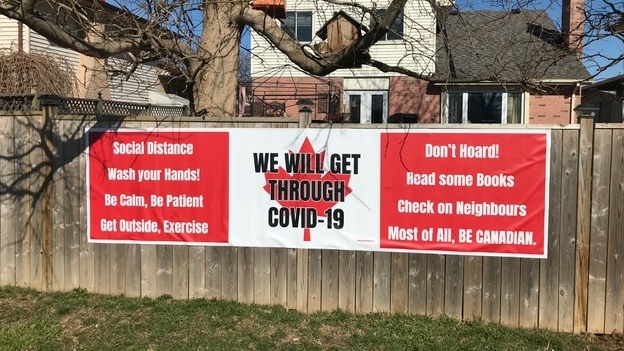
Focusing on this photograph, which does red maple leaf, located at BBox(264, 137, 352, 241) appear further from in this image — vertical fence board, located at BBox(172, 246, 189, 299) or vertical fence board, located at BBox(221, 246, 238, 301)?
vertical fence board, located at BBox(172, 246, 189, 299)

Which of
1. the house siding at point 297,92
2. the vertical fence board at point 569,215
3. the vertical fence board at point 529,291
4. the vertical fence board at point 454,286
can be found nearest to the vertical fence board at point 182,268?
the vertical fence board at point 454,286

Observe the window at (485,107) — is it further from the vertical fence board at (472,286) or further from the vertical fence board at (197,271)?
the vertical fence board at (197,271)

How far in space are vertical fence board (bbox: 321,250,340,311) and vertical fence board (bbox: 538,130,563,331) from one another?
1.96 m

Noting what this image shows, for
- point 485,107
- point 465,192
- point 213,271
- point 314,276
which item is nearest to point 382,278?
point 314,276

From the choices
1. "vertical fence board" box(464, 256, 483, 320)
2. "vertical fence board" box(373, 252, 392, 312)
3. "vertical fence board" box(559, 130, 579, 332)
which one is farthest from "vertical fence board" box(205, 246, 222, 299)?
"vertical fence board" box(559, 130, 579, 332)

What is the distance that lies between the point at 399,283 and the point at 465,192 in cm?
110

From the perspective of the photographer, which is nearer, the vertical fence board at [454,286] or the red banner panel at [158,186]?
the vertical fence board at [454,286]

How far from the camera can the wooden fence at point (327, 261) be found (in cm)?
489

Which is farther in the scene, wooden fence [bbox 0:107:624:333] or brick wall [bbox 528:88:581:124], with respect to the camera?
brick wall [bbox 528:88:581:124]

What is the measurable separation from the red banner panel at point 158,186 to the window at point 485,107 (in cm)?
1580

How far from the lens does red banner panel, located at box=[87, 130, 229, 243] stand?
5465 mm

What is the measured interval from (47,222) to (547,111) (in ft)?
61.2

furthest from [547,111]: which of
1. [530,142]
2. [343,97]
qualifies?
[530,142]

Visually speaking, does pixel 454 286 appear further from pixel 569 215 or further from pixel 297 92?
pixel 297 92
